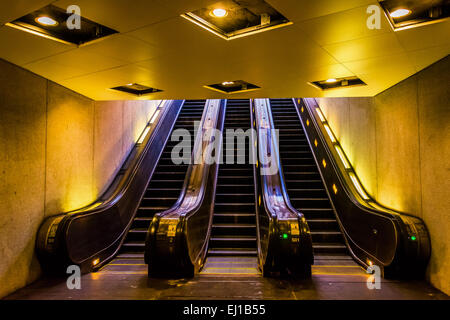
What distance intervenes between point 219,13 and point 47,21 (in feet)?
5.06

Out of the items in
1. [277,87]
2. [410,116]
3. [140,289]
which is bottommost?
[140,289]

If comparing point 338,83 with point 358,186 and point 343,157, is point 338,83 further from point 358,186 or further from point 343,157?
point 343,157

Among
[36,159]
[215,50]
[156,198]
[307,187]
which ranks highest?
[215,50]

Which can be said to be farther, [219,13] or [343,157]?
[343,157]

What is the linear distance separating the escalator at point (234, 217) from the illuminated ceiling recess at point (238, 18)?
325 centimetres

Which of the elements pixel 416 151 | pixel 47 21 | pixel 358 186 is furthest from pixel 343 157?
pixel 47 21

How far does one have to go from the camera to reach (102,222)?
16.8 feet

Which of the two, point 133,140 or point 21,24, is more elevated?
point 21,24

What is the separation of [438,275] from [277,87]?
10.6 feet

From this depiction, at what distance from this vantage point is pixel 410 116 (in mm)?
4453

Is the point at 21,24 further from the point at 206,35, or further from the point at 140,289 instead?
the point at 140,289

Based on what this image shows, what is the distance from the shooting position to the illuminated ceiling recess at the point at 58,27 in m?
2.80
